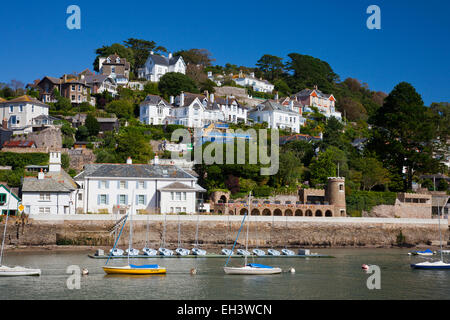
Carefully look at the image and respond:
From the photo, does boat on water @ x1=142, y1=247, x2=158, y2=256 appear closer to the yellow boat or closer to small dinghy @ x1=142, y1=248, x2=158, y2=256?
small dinghy @ x1=142, y1=248, x2=158, y2=256

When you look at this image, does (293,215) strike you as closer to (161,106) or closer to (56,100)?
(161,106)

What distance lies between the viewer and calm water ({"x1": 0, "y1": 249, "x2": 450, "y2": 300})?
29.6m

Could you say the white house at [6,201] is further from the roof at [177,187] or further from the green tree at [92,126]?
the green tree at [92,126]

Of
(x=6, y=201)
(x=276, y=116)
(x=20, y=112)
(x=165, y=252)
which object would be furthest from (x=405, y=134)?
(x=20, y=112)

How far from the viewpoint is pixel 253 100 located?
10319cm

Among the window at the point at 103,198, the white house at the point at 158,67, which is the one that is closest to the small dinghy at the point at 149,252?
the window at the point at 103,198

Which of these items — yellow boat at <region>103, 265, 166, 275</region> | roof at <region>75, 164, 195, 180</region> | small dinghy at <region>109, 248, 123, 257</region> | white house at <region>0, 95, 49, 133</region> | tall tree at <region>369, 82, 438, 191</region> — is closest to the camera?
yellow boat at <region>103, 265, 166, 275</region>

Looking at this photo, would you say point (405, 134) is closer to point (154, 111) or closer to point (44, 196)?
point (154, 111)

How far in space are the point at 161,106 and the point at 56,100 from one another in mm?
16371

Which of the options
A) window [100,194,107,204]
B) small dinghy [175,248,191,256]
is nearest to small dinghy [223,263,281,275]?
small dinghy [175,248,191,256]

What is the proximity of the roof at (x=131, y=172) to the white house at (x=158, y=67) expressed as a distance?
44594mm

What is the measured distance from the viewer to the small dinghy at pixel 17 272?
33156mm

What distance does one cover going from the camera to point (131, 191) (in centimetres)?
5362

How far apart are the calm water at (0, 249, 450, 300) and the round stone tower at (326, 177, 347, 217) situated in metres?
16.5
